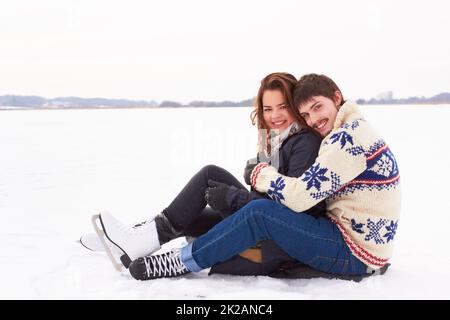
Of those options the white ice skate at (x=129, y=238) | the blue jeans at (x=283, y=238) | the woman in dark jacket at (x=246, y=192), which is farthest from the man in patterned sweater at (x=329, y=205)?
the white ice skate at (x=129, y=238)

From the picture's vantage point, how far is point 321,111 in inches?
103

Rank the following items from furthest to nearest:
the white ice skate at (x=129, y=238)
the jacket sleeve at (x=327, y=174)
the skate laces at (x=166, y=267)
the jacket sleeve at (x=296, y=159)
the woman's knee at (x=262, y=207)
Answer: the white ice skate at (x=129, y=238) < the skate laces at (x=166, y=267) < the jacket sleeve at (x=296, y=159) < the woman's knee at (x=262, y=207) < the jacket sleeve at (x=327, y=174)

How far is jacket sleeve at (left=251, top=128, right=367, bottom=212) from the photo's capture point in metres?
2.42

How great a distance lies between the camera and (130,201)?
5.41m

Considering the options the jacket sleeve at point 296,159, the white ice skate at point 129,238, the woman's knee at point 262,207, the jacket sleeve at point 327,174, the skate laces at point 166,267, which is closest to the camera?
the jacket sleeve at point 327,174

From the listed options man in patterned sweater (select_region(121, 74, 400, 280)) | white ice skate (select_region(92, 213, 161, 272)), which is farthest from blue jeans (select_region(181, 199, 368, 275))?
white ice skate (select_region(92, 213, 161, 272))

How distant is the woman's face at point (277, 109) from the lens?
114 inches

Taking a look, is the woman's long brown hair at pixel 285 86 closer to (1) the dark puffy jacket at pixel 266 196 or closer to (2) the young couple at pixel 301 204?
(2) the young couple at pixel 301 204

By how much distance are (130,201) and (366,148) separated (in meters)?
3.46

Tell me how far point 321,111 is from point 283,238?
68 centimetres

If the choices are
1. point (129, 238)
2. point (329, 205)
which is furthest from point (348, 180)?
point (129, 238)

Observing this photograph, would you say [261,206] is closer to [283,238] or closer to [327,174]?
[283,238]

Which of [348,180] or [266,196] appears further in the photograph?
[266,196]

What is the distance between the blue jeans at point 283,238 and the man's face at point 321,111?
0.49 m
